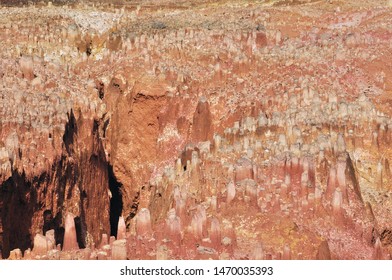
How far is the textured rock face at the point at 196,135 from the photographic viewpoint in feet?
53.2

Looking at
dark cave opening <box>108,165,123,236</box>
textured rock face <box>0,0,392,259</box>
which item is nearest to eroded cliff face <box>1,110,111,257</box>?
textured rock face <box>0,0,392,259</box>

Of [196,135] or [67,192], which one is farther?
[196,135]

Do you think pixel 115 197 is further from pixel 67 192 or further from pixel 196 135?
pixel 67 192

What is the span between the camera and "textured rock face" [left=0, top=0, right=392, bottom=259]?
16.2 metres

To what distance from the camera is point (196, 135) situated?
A: 26938 millimetres

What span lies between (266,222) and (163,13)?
27.4 m

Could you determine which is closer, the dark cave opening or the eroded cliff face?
the eroded cliff face

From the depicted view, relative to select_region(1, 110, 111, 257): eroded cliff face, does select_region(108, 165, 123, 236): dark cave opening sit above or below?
below

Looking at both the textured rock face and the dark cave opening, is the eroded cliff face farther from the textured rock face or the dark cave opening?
the dark cave opening

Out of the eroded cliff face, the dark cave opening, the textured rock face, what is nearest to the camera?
the textured rock face

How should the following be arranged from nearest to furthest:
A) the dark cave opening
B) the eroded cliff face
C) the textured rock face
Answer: the textured rock face
the eroded cliff face
the dark cave opening

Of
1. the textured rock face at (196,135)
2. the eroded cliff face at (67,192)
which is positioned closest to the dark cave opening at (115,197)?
the textured rock face at (196,135)

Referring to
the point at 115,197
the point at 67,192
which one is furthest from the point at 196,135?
the point at 67,192

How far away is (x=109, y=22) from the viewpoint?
126 ft
